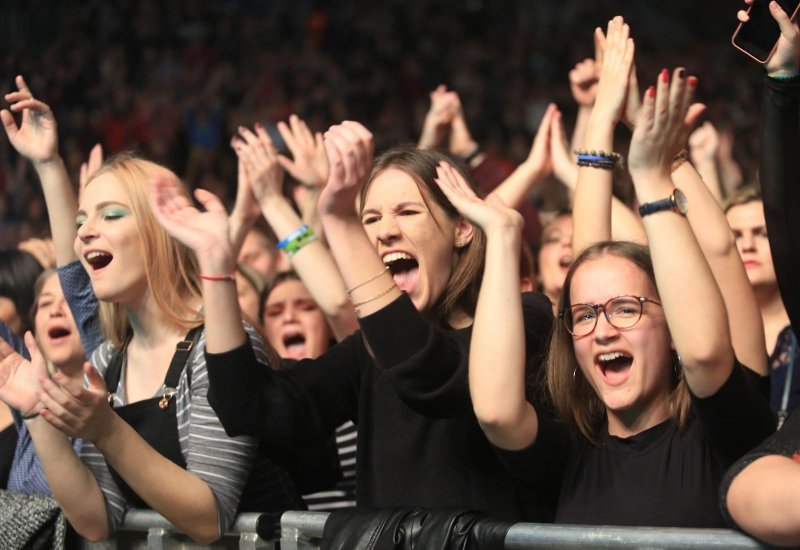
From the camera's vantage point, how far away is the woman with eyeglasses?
2357 mm

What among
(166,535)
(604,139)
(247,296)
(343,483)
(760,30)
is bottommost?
(343,483)

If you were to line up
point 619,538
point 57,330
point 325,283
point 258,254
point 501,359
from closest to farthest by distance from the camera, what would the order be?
point 619,538
point 501,359
point 325,283
point 57,330
point 258,254

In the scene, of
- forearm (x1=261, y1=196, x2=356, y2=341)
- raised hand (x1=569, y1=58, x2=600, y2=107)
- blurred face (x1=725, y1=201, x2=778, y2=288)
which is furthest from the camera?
raised hand (x1=569, y1=58, x2=600, y2=107)

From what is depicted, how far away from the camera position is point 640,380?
258 cm

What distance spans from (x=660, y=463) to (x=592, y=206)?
0.86 metres

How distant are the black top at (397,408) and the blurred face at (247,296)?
165 centimetres

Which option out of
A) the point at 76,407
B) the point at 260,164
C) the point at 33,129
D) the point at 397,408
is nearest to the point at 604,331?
the point at 397,408

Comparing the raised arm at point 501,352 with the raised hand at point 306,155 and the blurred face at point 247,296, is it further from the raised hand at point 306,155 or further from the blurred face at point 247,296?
the blurred face at point 247,296

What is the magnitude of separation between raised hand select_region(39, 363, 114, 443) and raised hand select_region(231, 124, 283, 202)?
1.15 meters

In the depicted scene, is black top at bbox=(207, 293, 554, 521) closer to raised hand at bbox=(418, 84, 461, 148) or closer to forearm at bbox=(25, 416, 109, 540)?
forearm at bbox=(25, 416, 109, 540)

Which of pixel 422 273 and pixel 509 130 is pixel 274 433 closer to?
pixel 422 273

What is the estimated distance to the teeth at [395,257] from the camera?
3025mm

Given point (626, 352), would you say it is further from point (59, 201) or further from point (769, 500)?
point (59, 201)

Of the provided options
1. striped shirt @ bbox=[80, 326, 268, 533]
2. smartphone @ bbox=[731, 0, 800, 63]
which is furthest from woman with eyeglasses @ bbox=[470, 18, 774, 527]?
striped shirt @ bbox=[80, 326, 268, 533]
